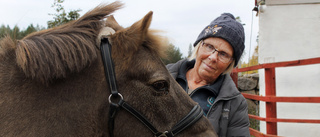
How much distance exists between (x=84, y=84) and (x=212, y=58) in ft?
4.18

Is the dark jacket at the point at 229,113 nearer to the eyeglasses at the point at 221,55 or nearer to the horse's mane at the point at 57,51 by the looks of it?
the eyeglasses at the point at 221,55

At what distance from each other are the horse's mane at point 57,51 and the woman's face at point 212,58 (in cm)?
116

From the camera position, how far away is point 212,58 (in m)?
2.29

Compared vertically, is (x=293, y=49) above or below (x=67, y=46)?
below

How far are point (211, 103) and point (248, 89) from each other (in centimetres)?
661

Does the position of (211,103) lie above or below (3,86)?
below

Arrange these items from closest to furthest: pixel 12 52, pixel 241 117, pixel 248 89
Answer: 1. pixel 12 52
2. pixel 241 117
3. pixel 248 89

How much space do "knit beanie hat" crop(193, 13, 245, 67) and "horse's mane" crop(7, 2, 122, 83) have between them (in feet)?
3.86

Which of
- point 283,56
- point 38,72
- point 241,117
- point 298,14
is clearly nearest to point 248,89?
point 283,56

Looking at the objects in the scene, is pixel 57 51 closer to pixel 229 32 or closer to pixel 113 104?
pixel 113 104

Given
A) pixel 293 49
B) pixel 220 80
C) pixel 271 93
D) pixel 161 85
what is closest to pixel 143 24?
pixel 161 85

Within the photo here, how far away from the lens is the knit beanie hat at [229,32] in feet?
7.42

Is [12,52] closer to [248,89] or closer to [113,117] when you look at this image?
[113,117]

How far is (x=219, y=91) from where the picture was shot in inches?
94.3
